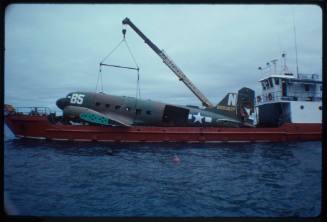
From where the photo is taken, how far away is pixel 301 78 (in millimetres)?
16562

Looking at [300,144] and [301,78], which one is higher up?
[301,78]

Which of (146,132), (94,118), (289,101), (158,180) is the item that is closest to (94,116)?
(94,118)

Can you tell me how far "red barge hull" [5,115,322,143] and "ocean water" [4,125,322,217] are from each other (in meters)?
0.52

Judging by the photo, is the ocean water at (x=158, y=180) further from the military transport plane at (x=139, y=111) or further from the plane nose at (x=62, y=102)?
the plane nose at (x=62, y=102)

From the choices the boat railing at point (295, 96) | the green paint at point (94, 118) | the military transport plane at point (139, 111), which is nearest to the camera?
the green paint at point (94, 118)

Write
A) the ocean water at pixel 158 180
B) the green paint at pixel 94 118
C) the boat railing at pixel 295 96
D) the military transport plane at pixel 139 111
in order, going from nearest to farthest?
the ocean water at pixel 158 180 → the green paint at pixel 94 118 → the military transport plane at pixel 139 111 → the boat railing at pixel 295 96

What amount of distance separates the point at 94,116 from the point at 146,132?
123 inches

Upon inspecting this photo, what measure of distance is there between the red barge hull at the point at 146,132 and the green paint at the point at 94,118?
0.35m

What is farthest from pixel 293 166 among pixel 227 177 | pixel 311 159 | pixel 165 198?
pixel 165 198

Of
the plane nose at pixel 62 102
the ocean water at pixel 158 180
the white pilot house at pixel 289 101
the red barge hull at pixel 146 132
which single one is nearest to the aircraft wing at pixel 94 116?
the red barge hull at pixel 146 132

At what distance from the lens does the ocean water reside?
6469mm

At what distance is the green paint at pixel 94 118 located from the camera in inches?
571
